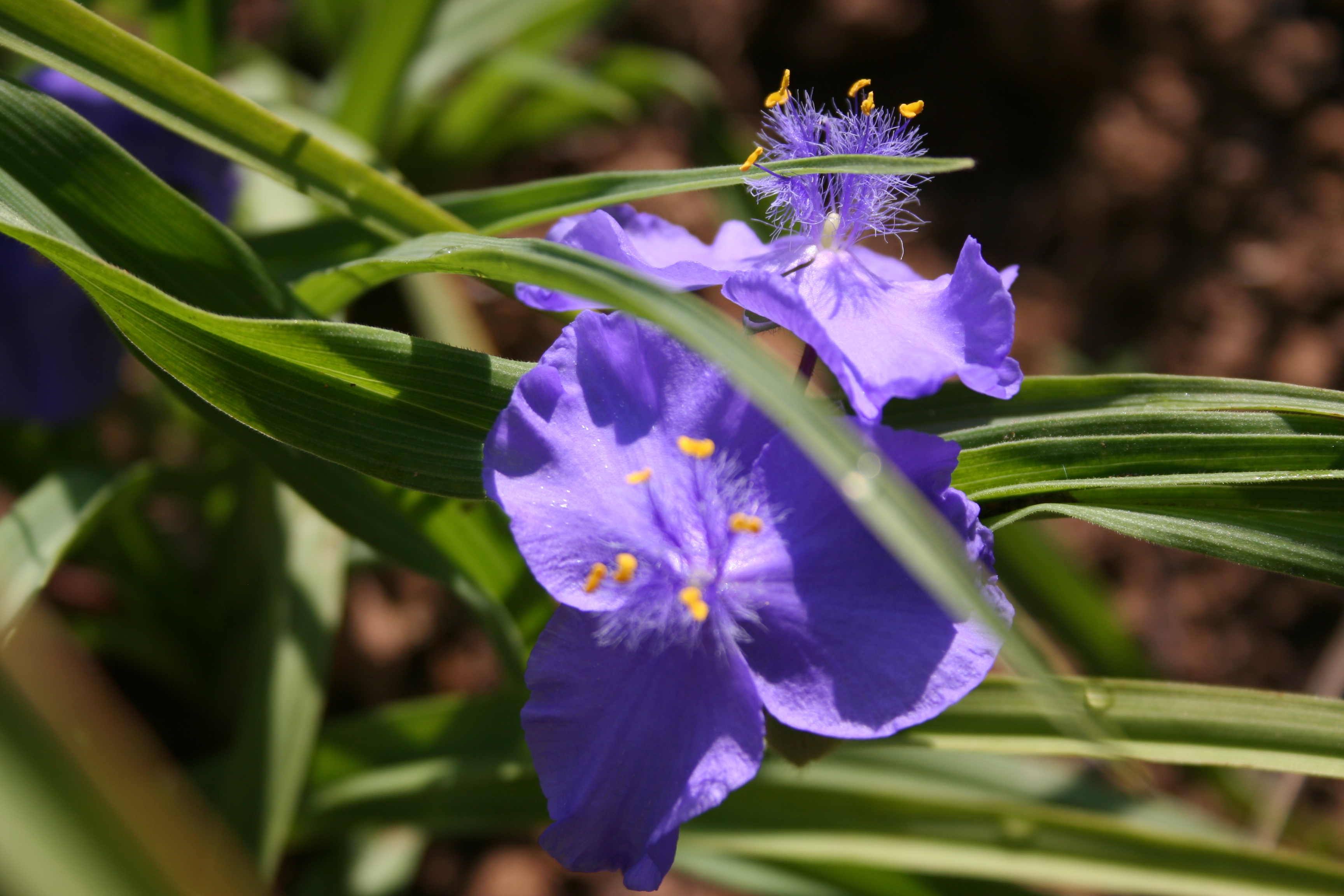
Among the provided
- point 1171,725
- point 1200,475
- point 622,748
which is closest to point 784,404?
point 622,748

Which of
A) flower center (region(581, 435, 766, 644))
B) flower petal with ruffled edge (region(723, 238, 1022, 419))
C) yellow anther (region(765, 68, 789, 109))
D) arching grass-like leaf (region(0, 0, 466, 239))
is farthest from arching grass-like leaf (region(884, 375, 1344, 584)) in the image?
arching grass-like leaf (region(0, 0, 466, 239))

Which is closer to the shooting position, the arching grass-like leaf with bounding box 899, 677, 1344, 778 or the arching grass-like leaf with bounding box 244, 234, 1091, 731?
the arching grass-like leaf with bounding box 244, 234, 1091, 731

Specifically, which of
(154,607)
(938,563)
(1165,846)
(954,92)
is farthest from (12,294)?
(954,92)

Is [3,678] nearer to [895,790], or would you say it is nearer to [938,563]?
[938,563]

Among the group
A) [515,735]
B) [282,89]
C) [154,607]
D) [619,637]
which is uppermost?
[282,89]

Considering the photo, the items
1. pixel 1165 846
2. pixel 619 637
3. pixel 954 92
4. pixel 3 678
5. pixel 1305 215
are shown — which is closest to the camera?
pixel 3 678

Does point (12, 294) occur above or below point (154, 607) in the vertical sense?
above

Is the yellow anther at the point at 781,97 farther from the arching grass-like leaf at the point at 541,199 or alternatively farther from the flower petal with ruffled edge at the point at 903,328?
the flower petal with ruffled edge at the point at 903,328

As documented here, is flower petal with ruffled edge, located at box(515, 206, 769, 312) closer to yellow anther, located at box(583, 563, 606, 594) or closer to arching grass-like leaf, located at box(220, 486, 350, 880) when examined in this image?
yellow anther, located at box(583, 563, 606, 594)

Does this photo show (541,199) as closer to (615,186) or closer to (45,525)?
(615,186)
